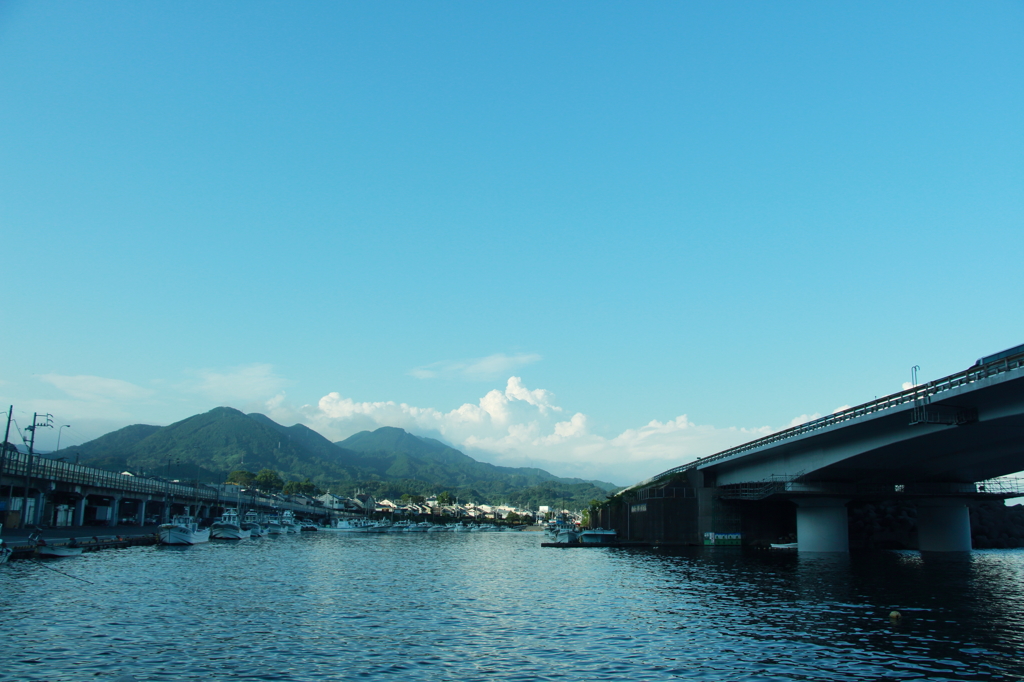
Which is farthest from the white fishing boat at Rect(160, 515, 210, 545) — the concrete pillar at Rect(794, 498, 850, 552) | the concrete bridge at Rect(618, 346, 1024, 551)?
the concrete pillar at Rect(794, 498, 850, 552)

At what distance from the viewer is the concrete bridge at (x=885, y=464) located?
179 feet

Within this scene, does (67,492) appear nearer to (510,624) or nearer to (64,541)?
(64,541)

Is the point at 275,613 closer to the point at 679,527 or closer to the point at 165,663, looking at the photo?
the point at 165,663

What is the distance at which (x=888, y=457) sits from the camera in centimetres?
7244

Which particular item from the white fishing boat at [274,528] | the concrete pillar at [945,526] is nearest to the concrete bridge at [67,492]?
the white fishing boat at [274,528]

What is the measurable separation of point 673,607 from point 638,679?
60.9 feet

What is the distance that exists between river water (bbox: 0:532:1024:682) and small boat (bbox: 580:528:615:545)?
55.4 metres

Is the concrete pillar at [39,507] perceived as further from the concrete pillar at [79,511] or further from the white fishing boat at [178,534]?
the white fishing boat at [178,534]

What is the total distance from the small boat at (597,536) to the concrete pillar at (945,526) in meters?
47.7

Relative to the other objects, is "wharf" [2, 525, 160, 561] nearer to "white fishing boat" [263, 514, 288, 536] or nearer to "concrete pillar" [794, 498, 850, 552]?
"white fishing boat" [263, 514, 288, 536]

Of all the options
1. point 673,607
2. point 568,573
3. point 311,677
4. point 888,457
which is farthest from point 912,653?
point 888,457

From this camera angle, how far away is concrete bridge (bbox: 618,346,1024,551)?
54594 mm

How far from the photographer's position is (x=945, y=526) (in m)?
94.3

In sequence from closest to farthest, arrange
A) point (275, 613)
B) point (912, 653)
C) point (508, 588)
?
point (912, 653), point (275, 613), point (508, 588)
